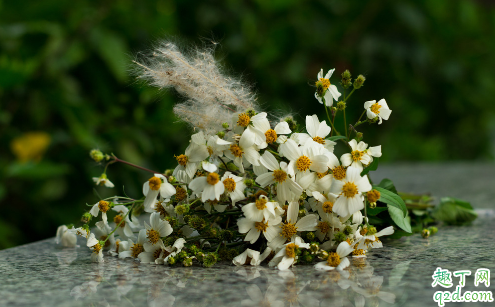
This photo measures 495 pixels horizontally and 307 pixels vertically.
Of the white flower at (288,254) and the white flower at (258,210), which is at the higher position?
the white flower at (258,210)

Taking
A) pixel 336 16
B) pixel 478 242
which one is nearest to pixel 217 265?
pixel 478 242

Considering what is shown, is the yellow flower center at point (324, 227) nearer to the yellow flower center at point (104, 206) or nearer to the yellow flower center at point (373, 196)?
the yellow flower center at point (373, 196)

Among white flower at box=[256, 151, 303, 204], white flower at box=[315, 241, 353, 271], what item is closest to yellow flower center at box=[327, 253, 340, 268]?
white flower at box=[315, 241, 353, 271]

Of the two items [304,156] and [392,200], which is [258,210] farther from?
[392,200]

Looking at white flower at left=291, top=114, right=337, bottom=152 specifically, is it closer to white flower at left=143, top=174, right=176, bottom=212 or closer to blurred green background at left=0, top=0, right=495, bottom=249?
blurred green background at left=0, top=0, right=495, bottom=249

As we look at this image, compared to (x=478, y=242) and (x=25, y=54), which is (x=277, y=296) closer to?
(x=478, y=242)

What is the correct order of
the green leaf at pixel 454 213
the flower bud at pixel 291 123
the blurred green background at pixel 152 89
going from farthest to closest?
the blurred green background at pixel 152 89 → the green leaf at pixel 454 213 → the flower bud at pixel 291 123

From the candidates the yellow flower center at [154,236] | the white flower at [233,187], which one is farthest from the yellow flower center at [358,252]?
the yellow flower center at [154,236]
